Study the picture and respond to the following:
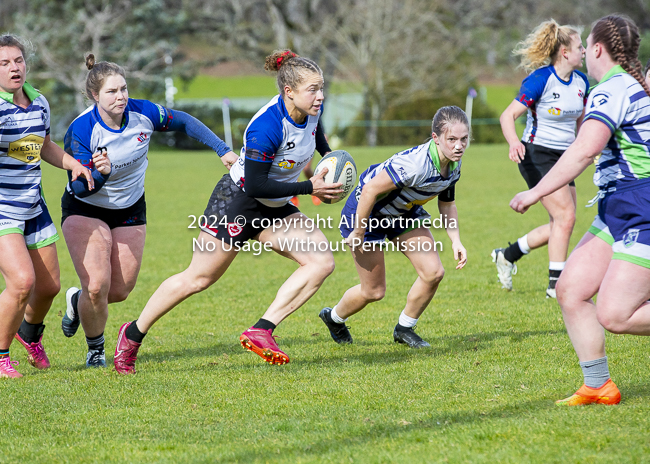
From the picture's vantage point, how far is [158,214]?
1420 centimetres

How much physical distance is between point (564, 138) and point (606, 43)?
341cm

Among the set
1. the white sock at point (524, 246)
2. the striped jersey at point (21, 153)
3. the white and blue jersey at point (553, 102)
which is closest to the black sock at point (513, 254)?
the white sock at point (524, 246)

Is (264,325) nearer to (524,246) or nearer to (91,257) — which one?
(91,257)

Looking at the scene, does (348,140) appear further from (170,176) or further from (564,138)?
(564,138)

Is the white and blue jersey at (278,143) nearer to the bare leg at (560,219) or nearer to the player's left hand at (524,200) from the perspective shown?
the player's left hand at (524,200)

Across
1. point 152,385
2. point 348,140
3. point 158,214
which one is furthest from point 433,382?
point 348,140

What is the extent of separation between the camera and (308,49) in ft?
132

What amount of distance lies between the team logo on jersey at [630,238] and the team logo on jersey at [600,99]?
2.03 feet

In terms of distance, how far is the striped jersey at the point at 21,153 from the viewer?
4605mm

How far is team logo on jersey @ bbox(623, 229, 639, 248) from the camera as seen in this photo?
138 inches

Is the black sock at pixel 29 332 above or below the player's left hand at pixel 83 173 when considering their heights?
below

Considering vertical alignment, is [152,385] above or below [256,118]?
below

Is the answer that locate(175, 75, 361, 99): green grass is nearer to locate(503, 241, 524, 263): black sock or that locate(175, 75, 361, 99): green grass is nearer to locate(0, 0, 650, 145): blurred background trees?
locate(0, 0, 650, 145): blurred background trees

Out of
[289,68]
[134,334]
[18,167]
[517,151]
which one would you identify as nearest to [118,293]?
[134,334]
